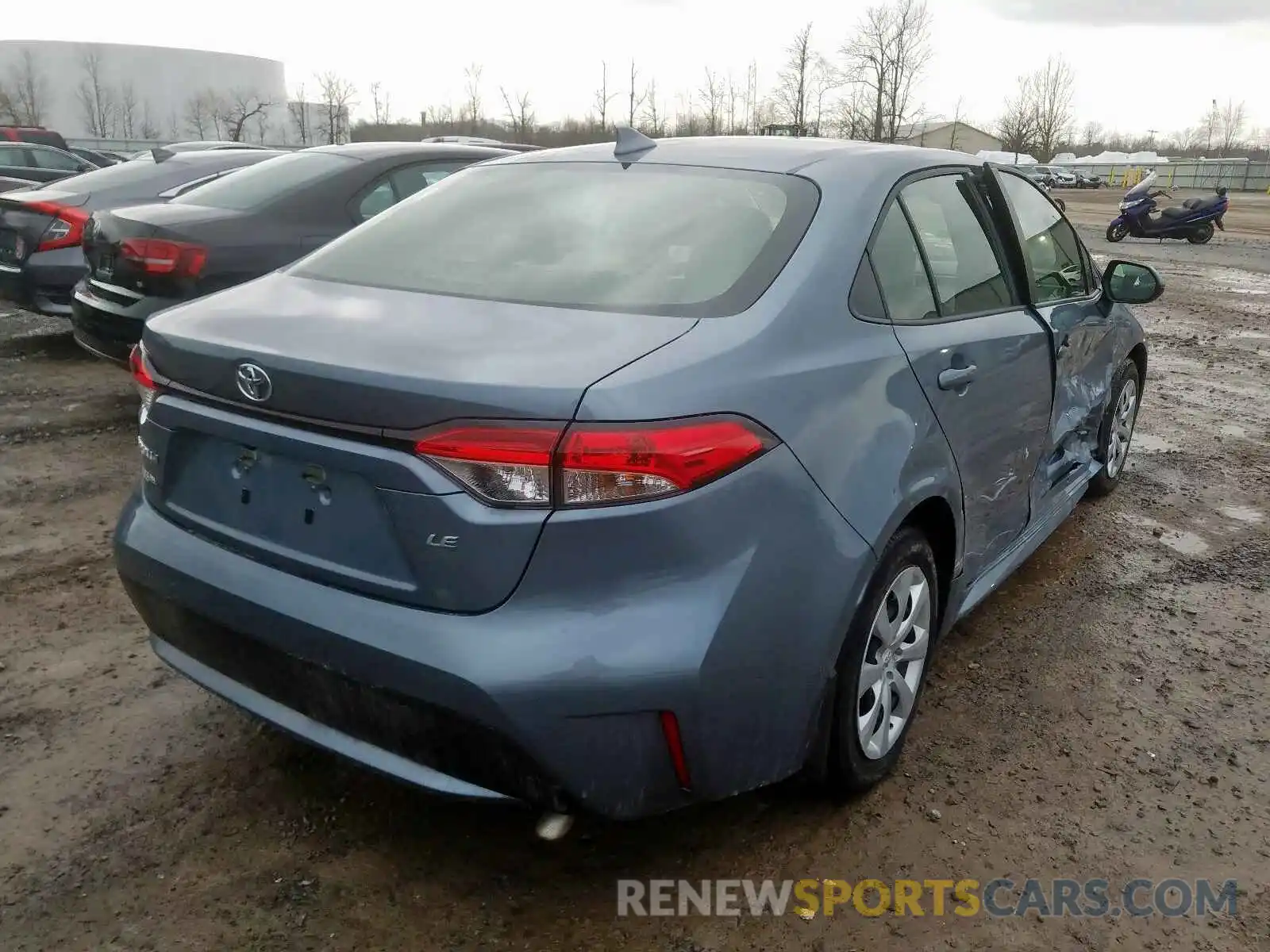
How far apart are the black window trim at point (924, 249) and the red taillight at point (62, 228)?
18.5 feet

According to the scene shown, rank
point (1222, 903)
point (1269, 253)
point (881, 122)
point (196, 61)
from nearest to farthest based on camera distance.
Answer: point (1222, 903) < point (1269, 253) < point (881, 122) < point (196, 61)

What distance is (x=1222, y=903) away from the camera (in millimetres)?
2258

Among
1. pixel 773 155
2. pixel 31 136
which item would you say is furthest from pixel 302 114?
pixel 773 155

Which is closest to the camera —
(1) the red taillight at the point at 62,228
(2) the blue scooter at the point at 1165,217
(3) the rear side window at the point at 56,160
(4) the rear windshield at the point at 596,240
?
(4) the rear windshield at the point at 596,240

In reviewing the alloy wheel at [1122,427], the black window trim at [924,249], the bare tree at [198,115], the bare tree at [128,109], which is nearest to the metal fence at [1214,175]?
the alloy wheel at [1122,427]

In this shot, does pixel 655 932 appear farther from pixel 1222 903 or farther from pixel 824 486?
pixel 1222 903

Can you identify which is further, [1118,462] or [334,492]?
[1118,462]

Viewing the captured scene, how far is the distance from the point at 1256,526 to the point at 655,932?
379 centimetres

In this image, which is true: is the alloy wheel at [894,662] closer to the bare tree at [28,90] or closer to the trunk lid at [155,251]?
the trunk lid at [155,251]

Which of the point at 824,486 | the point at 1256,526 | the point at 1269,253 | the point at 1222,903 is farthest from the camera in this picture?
the point at 1269,253

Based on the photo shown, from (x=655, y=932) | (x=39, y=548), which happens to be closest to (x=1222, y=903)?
(x=655, y=932)

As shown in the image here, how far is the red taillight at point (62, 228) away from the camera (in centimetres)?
650

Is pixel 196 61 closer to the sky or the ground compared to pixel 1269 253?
closer to the sky

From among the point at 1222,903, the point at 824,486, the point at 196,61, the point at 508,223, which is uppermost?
the point at 196,61
